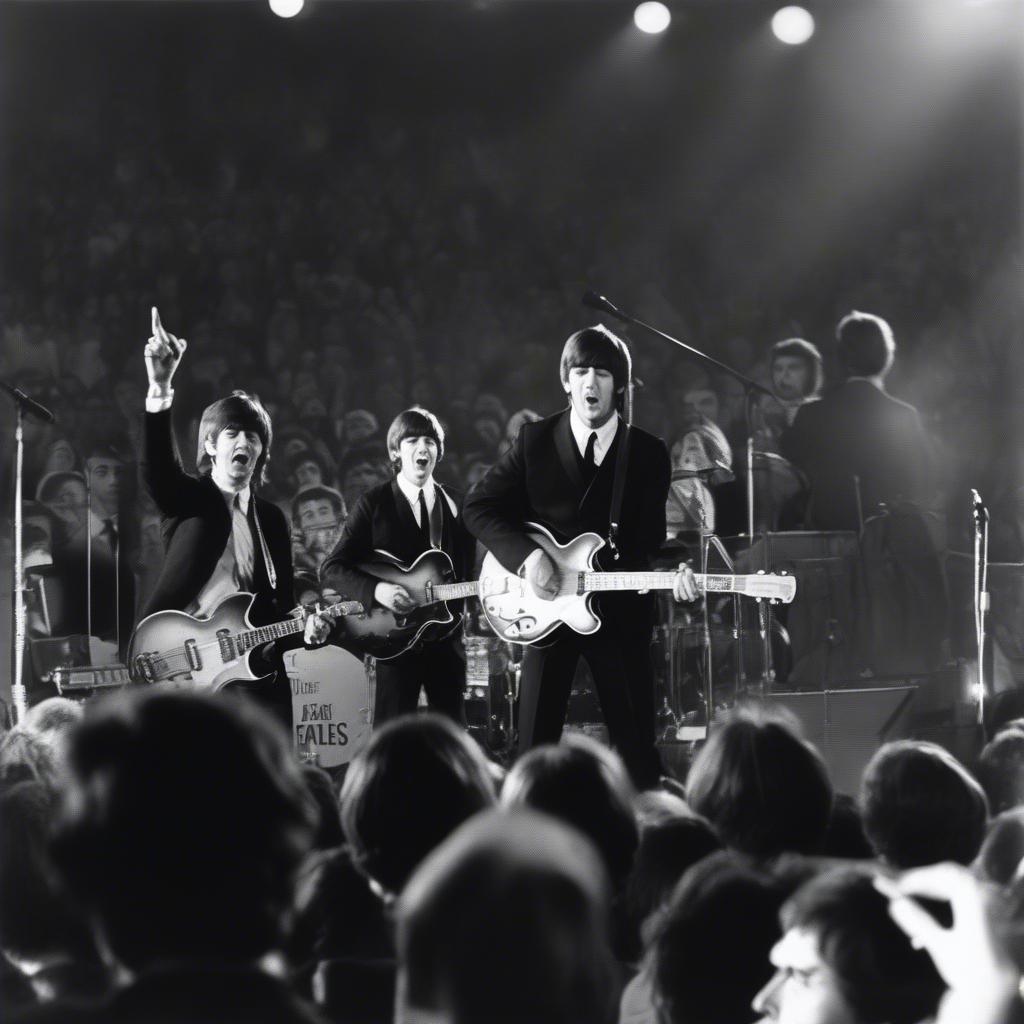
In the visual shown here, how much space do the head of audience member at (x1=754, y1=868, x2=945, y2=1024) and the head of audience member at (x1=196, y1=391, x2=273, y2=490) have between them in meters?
3.33

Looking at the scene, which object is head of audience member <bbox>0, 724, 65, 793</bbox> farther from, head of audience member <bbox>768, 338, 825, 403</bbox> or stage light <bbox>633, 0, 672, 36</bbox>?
stage light <bbox>633, 0, 672, 36</bbox>

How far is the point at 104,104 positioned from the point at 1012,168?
5936 mm

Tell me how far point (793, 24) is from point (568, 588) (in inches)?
213

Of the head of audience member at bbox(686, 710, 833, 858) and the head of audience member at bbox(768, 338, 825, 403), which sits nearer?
the head of audience member at bbox(686, 710, 833, 858)

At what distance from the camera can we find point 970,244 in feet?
30.9

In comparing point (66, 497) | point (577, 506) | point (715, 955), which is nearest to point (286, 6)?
point (66, 497)

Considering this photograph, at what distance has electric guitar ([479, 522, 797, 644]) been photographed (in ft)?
15.8

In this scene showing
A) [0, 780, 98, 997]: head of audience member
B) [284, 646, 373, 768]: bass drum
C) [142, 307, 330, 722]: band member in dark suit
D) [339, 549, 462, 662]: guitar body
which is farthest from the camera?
[284, 646, 373, 768]: bass drum

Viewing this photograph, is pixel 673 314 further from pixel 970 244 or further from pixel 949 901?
pixel 949 901

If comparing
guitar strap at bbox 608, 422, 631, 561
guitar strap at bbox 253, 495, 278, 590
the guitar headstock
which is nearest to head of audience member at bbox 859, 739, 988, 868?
guitar strap at bbox 608, 422, 631, 561

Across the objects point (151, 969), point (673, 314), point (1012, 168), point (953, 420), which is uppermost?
point (1012, 168)

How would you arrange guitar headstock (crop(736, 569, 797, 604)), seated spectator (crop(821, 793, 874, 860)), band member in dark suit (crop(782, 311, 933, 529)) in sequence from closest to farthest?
seated spectator (crop(821, 793, 874, 860)) → guitar headstock (crop(736, 569, 797, 604)) → band member in dark suit (crop(782, 311, 933, 529))

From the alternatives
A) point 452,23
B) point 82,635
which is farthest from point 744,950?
point 452,23

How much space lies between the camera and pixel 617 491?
16.0 feet
